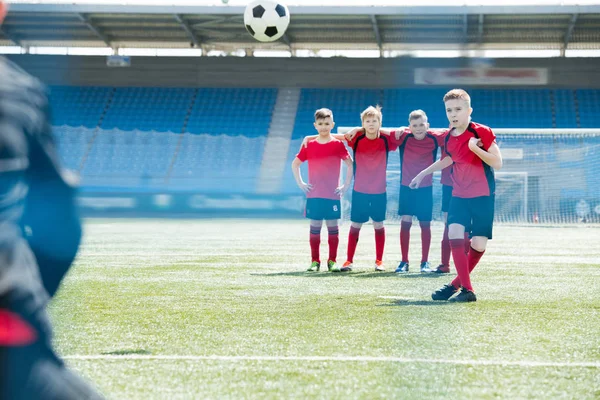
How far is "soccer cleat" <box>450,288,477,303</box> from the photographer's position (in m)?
5.20

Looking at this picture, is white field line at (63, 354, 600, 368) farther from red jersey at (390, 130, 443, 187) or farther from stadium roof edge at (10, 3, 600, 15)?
stadium roof edge at (10, 3, 600, 15)

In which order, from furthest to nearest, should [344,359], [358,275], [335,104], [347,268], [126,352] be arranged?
1. [335,104]
2. [347,268]
3. [358,275]
4. [126,352]
5. [344,359]

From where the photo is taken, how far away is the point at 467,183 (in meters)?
5.32

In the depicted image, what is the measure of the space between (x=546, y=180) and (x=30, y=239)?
61.5 feet

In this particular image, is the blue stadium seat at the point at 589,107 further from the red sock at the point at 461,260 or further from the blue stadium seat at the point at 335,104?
the red sock at the point at 461,260

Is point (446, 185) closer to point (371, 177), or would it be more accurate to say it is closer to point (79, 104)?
point (371, 177)

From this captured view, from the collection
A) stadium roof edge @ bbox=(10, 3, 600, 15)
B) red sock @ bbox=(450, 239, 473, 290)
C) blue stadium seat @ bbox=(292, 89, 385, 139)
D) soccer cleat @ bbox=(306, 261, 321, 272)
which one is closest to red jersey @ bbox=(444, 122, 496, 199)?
red sock @ bbox=(450, 239, 473, 290)

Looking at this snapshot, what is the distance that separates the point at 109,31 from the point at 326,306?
26026 millimetres

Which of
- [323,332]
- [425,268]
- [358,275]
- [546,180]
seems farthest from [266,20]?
[546,180]

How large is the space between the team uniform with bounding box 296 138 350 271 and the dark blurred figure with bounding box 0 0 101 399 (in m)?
6.06

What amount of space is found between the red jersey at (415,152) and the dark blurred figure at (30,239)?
629 cm

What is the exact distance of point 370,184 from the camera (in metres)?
7.65

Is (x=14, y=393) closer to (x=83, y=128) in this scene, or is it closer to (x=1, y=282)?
(x=1, y=282)

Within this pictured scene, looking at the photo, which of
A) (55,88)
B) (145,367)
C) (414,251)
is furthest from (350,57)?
(145,367)
